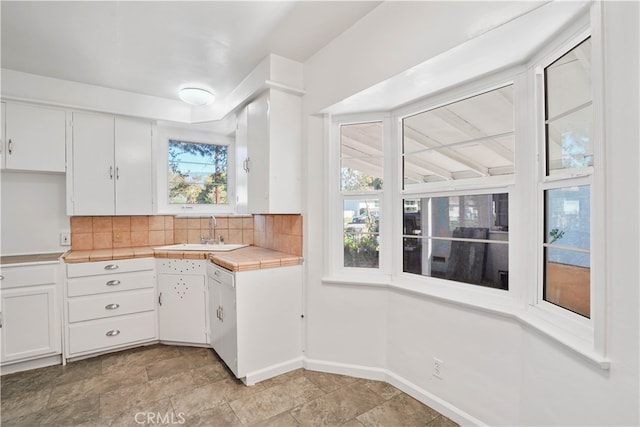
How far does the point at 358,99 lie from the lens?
2.03 m

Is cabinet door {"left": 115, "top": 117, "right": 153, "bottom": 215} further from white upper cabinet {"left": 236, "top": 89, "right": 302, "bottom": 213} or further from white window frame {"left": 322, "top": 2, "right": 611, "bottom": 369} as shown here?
white window frame {"left": 322, "top": 2, "right": 611, "bottom": 369}

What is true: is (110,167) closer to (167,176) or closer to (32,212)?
(167,176)

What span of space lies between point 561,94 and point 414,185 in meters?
0.93

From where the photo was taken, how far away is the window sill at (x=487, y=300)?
115cm

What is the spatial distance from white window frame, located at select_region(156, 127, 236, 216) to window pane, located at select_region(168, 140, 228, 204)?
0.04 meters

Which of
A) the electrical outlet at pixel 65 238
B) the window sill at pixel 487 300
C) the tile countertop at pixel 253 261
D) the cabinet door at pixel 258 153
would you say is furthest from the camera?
the electrical outlet at pixel 65 238

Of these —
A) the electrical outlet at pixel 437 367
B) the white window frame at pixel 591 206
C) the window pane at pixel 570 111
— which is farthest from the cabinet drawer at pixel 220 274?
the window pane at pixel 570 111

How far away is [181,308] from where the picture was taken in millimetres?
2711

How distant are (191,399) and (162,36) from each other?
8.11 ft

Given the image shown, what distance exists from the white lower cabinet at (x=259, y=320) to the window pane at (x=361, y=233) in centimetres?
45

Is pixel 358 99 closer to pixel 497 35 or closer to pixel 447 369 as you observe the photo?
pixel 497 35

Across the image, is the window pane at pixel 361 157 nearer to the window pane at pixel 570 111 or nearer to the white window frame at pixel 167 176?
the window pane at pixel 570 111

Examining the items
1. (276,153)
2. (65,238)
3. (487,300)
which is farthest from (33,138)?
(487,300)

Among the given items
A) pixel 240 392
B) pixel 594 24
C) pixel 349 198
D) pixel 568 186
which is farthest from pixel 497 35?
pixel 240 392
